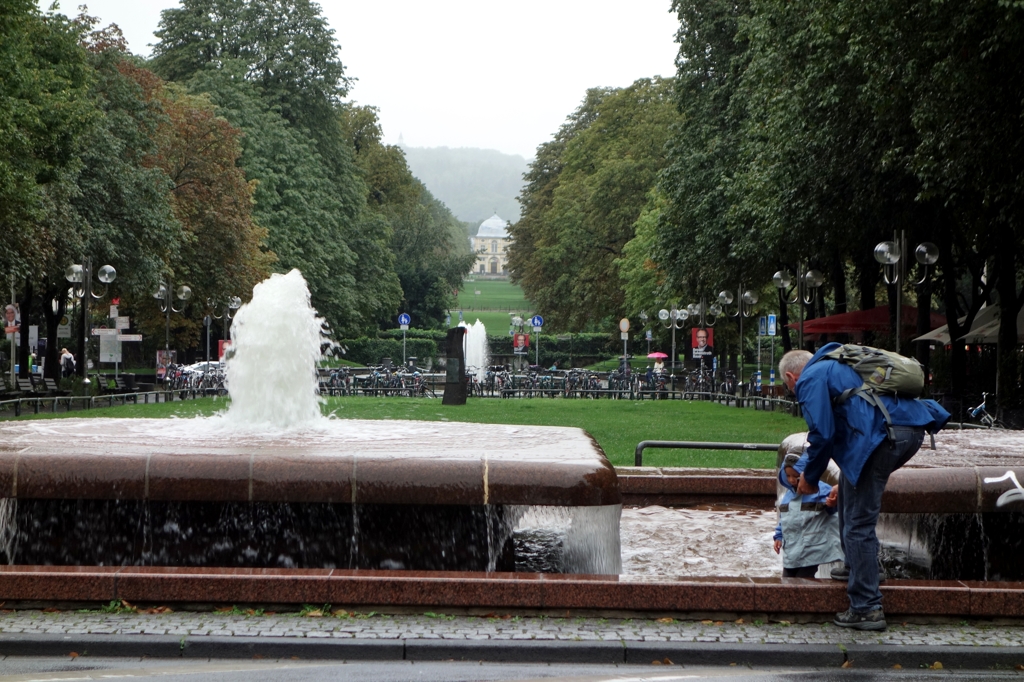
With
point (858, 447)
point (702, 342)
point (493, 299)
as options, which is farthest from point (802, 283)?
point (493, 299)

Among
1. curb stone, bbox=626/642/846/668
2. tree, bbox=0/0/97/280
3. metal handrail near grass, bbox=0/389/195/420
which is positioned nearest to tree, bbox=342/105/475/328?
metal handrail near grass, bbox=0/389/195/420

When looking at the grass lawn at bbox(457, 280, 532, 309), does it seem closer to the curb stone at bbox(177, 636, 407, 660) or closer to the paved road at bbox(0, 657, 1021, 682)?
the curb stone at bbox(177, 636, 407, 660)

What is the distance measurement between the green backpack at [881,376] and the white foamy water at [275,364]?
690 centimetres

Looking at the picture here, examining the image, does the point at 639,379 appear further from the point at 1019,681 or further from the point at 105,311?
the point at 1019,681

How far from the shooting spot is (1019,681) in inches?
261

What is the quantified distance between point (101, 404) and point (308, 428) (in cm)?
2453

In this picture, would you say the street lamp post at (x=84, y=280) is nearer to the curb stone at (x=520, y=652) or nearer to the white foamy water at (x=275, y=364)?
the white foamy water at (x=275, y=364)

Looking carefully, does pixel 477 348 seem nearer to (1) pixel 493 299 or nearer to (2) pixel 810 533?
(2) pixel 810 533

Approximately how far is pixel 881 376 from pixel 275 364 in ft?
25.0

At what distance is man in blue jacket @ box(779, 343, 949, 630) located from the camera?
23.7ft

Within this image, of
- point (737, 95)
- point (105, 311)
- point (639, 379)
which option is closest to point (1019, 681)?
point (737, 95)

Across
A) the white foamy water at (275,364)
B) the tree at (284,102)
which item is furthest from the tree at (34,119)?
the tree at (284,102)

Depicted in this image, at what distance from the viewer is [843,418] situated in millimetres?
7340

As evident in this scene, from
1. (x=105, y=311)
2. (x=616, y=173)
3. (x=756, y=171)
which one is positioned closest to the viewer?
(x=756, y=171)
